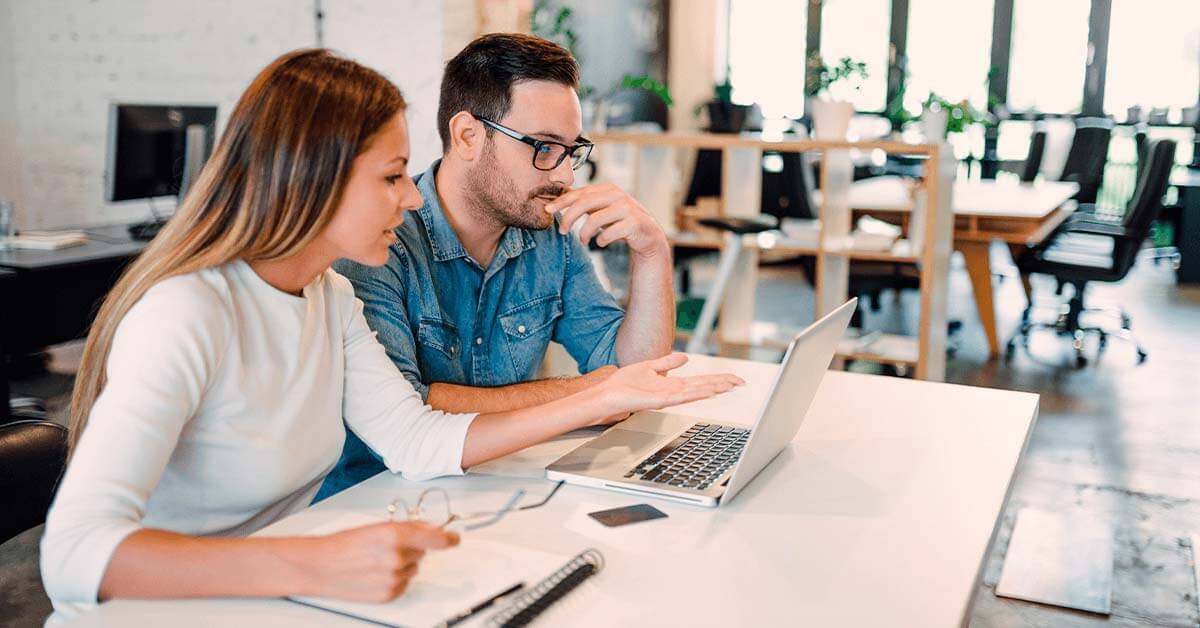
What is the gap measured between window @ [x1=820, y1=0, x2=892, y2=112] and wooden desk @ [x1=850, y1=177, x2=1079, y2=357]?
3675 millimetres

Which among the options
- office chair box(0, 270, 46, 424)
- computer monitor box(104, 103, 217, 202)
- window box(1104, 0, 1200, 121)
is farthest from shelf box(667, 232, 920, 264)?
window box(1104, 0, 1200, 121)

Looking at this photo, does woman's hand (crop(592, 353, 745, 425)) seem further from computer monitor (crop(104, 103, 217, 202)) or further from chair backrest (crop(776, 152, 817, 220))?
chair backrest (crop(776, 152, 817, 220))

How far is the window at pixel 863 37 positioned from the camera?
9.95 m

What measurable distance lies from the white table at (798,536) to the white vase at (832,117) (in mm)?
2862

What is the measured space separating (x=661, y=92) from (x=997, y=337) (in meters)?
2.56

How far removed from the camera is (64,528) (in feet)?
3.45

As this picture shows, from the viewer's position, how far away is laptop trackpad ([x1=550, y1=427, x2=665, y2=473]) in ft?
4.80

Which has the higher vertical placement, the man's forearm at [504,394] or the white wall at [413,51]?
the white wall at [413,51]

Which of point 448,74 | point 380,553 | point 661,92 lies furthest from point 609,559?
point 661,92

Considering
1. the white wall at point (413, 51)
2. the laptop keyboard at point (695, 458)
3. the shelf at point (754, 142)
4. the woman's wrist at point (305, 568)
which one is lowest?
the laptop keyboard at point (695, 458)

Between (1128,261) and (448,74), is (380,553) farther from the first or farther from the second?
(1128,261)

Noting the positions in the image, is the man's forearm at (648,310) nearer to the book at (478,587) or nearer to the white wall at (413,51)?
the book at (478,587)

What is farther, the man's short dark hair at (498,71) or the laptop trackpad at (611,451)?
the man's short dark hair at (498,71)

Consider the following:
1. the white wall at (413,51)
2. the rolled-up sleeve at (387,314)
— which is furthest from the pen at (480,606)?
the white wall at (413,51)
